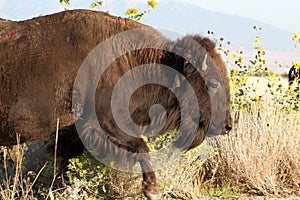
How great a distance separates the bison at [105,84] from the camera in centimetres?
545

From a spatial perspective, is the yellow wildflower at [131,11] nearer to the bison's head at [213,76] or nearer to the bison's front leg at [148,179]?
the bison's head at [213,76]

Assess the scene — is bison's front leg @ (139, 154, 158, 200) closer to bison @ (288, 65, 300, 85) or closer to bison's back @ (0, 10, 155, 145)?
bison's back @ (0, 10, 155, 145)

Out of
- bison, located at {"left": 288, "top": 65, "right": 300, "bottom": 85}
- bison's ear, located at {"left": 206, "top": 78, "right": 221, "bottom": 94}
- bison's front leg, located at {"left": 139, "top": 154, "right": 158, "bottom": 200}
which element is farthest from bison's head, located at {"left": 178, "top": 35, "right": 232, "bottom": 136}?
bison, located at {"left": 288, "top": 65, "right": 300, "bottom": 85}

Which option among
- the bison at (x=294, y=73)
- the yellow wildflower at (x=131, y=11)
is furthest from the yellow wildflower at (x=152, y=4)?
the bison at (x=294, y=73)

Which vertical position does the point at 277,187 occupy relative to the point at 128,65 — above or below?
below

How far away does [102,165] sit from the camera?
20.2 feet

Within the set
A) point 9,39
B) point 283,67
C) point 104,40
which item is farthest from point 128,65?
point 283,67

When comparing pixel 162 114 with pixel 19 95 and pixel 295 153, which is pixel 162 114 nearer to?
pixel 19 95

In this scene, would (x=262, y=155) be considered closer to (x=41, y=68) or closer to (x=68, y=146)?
(x=68, y=146)

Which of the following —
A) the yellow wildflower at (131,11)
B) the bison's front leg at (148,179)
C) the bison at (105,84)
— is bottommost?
the bison's front leg at (148,179)

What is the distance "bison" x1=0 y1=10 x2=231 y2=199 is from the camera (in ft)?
17.9

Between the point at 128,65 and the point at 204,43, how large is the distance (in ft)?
3.10

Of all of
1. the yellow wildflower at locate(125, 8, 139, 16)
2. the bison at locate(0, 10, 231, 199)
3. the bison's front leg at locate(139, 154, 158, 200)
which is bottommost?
the bison's front leg at locate(139, 154, 158, 200)

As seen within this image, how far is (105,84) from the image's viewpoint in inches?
218
